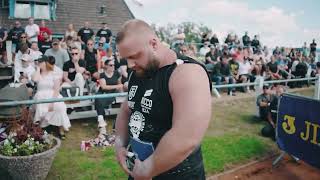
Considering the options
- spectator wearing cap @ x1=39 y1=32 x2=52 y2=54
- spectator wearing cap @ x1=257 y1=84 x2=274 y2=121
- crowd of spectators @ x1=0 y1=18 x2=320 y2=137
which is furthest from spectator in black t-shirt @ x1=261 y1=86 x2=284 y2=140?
spectator wearing cap @ x1=39 y1=32 x2=52 y2=54

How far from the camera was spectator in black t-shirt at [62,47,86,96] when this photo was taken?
8.00 m

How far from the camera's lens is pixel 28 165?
4.08m

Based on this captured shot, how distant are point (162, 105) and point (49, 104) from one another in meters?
4.99

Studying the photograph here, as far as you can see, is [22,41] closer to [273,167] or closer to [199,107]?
[273,167]

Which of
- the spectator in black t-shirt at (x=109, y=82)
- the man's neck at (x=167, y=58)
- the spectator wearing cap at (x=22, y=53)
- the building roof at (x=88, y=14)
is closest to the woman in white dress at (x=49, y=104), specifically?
the spectator in black t-shirt at (x=109, y=82)

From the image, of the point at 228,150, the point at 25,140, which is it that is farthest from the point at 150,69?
the point at 228,150

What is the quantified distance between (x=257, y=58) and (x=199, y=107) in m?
15.0

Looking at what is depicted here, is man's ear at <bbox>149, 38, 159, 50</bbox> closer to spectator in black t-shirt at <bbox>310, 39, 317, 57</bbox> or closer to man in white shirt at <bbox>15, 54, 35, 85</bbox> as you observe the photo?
man in white shirt at <bbox>15, 54, 35, 85</bbox>

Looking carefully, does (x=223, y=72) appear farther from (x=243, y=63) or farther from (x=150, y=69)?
(x=150, y=69)

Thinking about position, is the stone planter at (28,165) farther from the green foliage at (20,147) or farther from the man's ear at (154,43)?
the man's ear at (154,43)

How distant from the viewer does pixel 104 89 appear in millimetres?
7625

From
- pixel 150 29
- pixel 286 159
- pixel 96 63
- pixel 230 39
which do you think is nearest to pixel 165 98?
pixel 150 29

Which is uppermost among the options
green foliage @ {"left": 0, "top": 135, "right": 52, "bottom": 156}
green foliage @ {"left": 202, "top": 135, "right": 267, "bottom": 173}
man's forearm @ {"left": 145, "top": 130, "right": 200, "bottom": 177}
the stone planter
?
man's forearm @ {"left": 145, "top": 130, "right": 200, "bottom": 177}

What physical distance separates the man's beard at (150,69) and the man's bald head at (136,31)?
132 millimetres
